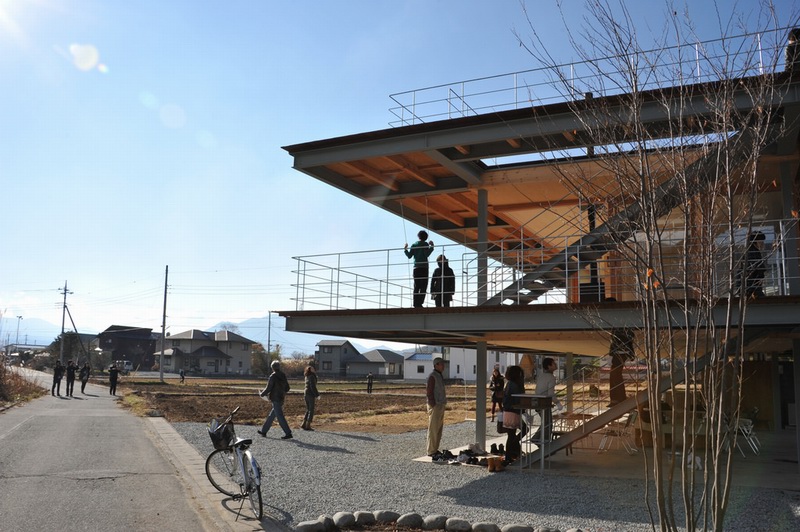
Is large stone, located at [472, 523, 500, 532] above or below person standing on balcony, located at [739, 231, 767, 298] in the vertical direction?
below

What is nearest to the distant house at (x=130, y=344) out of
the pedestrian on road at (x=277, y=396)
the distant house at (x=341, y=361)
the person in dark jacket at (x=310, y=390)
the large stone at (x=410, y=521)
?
the distant house at (x=341, y=361)

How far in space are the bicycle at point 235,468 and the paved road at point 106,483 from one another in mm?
159

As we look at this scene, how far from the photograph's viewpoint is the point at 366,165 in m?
14.4

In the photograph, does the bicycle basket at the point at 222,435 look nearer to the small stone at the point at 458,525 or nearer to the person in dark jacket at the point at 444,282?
the small stone at the point at 458,525

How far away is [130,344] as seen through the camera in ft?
331

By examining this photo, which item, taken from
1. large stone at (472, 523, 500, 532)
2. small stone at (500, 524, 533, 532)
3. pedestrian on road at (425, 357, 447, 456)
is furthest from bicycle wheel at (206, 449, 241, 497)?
pedestrian on road at (425, 357, 447, 456)

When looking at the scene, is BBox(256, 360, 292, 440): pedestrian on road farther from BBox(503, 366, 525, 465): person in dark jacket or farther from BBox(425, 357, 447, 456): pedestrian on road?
BBox(503, 366, 525, 465): person in dark jacket

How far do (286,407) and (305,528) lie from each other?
772 inches

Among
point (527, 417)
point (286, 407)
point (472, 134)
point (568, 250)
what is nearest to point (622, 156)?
point (568, 250)

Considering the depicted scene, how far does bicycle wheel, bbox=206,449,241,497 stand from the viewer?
838 cm

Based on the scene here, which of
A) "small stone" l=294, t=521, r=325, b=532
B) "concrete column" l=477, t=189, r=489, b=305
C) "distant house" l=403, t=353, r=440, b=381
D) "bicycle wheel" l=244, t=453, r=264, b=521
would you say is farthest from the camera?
"distant house" l=403, t=353, r=440, b=381

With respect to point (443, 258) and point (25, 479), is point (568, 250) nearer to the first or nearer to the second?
point (443, 258)

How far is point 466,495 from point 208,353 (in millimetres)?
88626

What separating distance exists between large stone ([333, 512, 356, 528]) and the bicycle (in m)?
0.91
